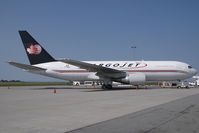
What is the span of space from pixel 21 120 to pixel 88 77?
22642 mm

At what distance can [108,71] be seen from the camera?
27234 mm

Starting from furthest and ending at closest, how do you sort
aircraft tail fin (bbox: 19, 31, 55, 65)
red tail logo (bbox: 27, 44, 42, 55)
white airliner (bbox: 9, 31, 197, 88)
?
1. red tail logo (bbox: 27, 44, 42, 55)
2. aircraft tail fin (bbox: 19, 31, 55, 65)
3. white airliner (bbox: 9, 31, 197, 88)

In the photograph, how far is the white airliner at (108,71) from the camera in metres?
27.8

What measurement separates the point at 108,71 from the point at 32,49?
1186 cm

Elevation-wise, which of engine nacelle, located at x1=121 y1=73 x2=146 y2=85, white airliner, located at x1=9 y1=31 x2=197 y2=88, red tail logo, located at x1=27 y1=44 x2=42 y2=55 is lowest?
engine nacelle, located at x1=121 y1=73 x2=146 y2=85

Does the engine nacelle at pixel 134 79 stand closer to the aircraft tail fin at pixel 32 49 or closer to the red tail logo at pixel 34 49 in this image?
the aircraft tail fin at pixel 32 49

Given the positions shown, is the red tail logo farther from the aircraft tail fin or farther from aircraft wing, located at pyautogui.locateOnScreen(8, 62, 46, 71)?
aircraft wing, located at pyautogui.locateOnScreen(8, 62, 46, 71)

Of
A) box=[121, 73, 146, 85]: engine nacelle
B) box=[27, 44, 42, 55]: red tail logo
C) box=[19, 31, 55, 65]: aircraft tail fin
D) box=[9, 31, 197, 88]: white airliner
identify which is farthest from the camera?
box=[27, 44, 42, 55]: red tail logo

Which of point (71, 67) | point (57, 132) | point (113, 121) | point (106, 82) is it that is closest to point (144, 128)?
point (113, 121)

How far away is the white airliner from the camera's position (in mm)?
27766

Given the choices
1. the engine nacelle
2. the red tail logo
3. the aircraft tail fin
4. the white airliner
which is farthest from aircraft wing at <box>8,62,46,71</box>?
the engine nacelle

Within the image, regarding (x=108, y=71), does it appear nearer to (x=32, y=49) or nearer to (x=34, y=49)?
(x=34, y=49)

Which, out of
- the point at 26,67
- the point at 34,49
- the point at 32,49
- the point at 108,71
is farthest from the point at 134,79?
the point at 32,49

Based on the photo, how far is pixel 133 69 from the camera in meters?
29.3
